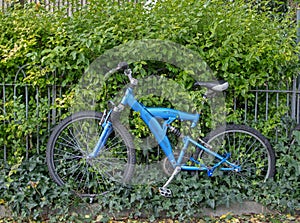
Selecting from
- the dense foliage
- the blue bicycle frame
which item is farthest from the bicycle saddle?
the blue bicycle frame

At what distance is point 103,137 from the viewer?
3.37 m

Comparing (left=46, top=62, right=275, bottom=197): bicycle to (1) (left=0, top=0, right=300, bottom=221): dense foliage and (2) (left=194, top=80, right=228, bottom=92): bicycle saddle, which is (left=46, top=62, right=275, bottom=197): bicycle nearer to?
(2) (left=194, top=80, right=228, bottom=92): bicycle saddle

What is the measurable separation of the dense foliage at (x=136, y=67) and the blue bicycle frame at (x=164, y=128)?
150mm

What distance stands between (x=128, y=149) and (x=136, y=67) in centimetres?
78

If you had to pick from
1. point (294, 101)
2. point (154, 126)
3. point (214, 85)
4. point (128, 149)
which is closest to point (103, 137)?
point (128, 149)

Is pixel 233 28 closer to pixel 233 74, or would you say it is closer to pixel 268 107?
pixel 233 74

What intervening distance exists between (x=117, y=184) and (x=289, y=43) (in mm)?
2215

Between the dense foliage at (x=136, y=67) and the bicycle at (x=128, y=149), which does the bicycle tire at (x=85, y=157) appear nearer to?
the bicycle at (x=128, y=149)

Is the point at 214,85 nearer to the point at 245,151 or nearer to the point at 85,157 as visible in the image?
the point at 245,151

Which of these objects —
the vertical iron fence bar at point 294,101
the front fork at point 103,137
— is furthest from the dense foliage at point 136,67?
the front fork at point 103,137

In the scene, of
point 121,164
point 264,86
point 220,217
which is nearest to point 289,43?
point 264,86

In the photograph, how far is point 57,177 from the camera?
3.44 m

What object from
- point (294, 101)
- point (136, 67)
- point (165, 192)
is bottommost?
point (165, 192)

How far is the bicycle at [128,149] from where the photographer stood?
11.1 feet
